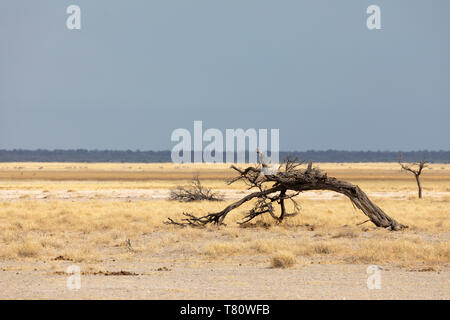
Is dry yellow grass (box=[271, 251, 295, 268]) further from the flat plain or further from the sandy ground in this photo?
the sandy ground

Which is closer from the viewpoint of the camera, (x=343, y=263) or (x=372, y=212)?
(x=343, y=263)

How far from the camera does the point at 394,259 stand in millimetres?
19016

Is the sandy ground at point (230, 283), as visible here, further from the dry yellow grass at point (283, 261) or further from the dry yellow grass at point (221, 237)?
the dry yellow grass at point (221, 237)

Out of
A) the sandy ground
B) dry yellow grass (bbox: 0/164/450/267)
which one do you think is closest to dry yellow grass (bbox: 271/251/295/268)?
dry yellow grass (bbox: 0/164/450/267)

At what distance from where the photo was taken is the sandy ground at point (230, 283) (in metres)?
13.5

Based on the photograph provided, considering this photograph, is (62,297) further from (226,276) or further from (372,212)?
(372,212)

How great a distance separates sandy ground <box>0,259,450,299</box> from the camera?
13.5 meters

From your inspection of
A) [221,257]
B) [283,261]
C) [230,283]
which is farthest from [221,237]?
[230,283]

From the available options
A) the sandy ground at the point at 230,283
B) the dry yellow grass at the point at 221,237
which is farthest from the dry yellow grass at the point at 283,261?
the sandy ground at the point at 230,283

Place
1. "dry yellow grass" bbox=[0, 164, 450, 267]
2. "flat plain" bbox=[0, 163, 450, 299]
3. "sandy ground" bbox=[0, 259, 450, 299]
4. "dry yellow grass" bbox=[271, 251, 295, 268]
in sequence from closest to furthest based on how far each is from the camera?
"sandy ground" bbox=[0, 259, 450, 299]
"flat plain" bbox=[0, 163, 450, 299]
"dry yellow grass" bbox=[271, 251, 295, 268]
"dry yellow grass" bbox=[0, 164, 450, 267]

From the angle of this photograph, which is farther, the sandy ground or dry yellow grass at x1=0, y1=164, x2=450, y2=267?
dry yellow grass at x1=0, y1=164, x2=450, y2=267
